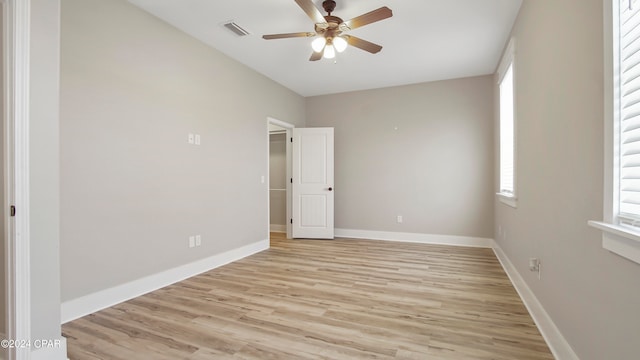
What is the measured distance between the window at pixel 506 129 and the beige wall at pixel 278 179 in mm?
4076

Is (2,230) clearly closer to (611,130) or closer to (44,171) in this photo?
(44,171)

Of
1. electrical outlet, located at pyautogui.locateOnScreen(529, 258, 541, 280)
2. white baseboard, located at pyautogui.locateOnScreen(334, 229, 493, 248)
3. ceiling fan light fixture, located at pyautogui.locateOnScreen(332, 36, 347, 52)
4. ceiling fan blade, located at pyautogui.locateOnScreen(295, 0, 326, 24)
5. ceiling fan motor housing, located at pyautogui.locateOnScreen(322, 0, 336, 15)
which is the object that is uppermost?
ceiling fan motor housing, located at pyautogui.locateOnScreen(322, 0, 336, 15)

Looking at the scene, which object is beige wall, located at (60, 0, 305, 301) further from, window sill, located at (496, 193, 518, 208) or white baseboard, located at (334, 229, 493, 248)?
window sill, located at (496, 193, 518, 208)

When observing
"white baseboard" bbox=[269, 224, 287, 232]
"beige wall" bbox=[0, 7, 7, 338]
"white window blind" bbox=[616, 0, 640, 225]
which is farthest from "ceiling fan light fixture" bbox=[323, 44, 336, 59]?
"white baseboard" bbox=[269, 224, 287, 232]

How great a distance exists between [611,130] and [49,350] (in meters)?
3.07

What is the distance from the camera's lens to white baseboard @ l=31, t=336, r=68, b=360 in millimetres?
1649

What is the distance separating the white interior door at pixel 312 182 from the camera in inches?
217

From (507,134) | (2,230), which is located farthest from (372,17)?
(2,230)

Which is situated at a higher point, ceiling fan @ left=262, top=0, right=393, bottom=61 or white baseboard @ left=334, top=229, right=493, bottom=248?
ceiling fan @ left=262, top=0, right=393, bottom=61

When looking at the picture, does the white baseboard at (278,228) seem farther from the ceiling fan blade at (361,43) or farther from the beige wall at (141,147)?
the ceiling fan blade at (361,43)

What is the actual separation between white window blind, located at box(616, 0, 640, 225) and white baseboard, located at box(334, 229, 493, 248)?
12.7 ft

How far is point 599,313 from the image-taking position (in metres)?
1.35

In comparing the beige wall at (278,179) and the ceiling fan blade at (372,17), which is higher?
the ceiling fan blade at (372,17)

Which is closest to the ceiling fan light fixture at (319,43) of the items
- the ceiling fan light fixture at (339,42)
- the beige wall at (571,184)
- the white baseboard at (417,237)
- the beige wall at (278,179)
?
the ceiling fan light fixture at (339,42)
